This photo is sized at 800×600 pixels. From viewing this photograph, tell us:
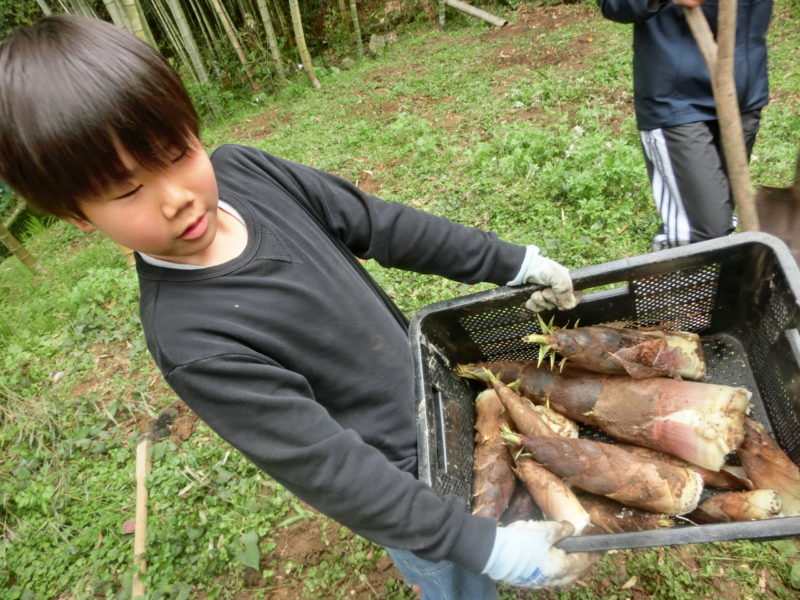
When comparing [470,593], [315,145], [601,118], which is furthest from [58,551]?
[601,118]

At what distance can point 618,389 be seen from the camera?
5.75 ft

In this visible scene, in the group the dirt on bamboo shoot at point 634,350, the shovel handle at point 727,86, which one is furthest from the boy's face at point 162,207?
the shovel handle at point 727,86

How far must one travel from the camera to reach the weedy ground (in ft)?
7.57

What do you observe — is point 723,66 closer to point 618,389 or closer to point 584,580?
point 618,389

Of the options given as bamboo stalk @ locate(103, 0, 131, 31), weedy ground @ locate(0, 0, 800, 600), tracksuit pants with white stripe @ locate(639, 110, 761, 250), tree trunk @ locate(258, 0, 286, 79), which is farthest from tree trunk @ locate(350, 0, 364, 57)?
tracksuit pants with white stripe @ locate(639, 110, 761, 250)

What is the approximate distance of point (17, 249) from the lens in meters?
5.27

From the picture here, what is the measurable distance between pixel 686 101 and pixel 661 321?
1.15 m

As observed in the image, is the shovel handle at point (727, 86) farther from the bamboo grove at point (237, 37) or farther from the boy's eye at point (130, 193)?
the bamboo grove at point (237, 37)

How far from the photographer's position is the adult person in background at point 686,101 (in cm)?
220

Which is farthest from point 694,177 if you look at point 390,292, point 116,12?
point 116,12

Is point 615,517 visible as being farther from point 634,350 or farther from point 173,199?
point 173,199

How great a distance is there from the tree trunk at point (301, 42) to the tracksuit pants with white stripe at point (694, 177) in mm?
6366

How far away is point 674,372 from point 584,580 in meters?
0.93

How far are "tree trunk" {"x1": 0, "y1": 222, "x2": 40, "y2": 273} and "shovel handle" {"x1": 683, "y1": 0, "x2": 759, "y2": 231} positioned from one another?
596 centimetres
